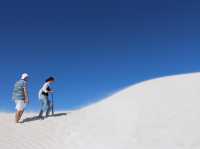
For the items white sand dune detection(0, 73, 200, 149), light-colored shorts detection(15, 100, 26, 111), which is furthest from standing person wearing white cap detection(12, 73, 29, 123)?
white sand dune detection(0, 73, 200, 149)

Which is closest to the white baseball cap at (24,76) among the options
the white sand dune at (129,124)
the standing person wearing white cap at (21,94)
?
the standing person wearing white cap at (21,94)

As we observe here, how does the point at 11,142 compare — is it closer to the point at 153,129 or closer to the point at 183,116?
the point at 153,129

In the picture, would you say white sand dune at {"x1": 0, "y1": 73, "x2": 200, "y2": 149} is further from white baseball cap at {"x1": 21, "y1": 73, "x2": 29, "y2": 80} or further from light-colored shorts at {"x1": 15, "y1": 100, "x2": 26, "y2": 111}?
white baseball cap at {"x1": 21, "y1": 73, "x2": 29, "y2": 80}

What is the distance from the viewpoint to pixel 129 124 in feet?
46.9

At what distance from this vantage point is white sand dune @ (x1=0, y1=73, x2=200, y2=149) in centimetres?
1310

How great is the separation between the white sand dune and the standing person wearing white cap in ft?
2.45

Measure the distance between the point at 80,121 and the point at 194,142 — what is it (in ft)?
16.6

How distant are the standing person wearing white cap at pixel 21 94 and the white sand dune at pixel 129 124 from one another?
0.75m

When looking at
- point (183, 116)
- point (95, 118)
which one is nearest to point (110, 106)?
point (95, 118)

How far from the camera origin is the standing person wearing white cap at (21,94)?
1573 centimetres

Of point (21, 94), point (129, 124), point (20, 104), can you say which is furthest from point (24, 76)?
point (129, 124)

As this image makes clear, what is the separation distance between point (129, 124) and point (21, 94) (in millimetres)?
4637

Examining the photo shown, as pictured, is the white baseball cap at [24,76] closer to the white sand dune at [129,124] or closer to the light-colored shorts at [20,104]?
the light-colored shorts at [20,104]

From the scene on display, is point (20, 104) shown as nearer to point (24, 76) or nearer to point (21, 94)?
point (21, 94)
